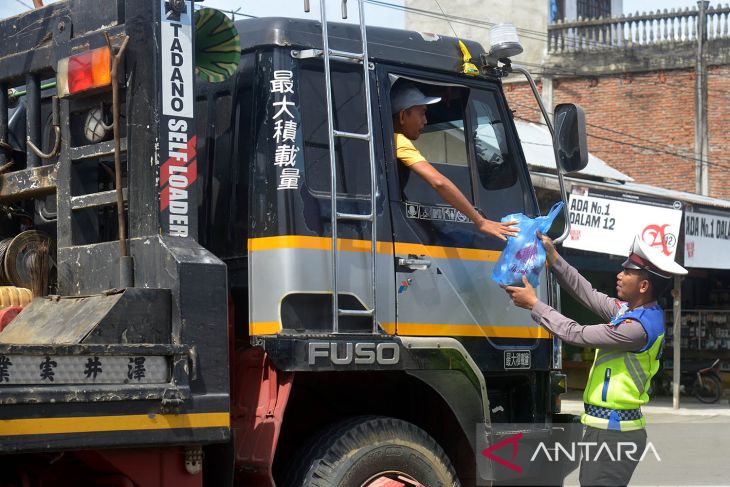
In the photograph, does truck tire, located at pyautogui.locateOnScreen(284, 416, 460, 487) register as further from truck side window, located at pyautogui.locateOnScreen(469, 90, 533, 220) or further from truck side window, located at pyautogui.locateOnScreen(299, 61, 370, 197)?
truck side window, located at pyautogui.locateOnScreen(469, 90, 533, 220)

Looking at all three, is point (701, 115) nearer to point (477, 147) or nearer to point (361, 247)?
point (477, 147)

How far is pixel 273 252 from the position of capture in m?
5.31

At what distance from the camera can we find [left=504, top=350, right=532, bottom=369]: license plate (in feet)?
20.0

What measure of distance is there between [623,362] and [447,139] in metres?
1.77

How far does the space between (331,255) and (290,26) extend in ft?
3.83

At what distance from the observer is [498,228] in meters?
→ 5.86

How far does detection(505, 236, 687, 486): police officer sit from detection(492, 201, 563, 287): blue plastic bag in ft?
1.48

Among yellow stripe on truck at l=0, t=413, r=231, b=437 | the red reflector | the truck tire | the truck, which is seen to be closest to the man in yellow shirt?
the truck

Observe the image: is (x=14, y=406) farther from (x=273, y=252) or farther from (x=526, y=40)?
(x=526, y=40)

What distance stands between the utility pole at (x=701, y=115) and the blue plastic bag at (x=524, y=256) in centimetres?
2304

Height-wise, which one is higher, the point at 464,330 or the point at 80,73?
the point at 80,73

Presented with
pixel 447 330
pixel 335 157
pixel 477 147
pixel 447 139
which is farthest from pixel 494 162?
pixel 335 157

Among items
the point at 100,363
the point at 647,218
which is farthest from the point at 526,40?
the point at 100,363

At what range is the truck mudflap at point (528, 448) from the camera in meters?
5.86
